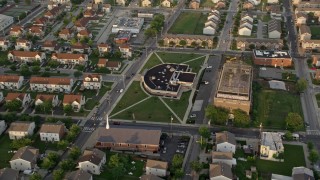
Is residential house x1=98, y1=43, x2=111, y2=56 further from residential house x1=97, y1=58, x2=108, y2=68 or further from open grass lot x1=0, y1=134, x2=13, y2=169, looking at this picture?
open grass lot x1=0, y1=134, x2=13, y2=169

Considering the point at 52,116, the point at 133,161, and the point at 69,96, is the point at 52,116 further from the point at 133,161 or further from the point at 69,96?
the point at 133,161

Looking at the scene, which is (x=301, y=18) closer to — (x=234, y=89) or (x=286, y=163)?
(x=234, y=89)

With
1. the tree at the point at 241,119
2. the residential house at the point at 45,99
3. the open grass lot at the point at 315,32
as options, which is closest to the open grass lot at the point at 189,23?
the open grass lot at the point at 315,32

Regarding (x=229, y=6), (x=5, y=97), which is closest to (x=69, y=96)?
(x=5, y=97)

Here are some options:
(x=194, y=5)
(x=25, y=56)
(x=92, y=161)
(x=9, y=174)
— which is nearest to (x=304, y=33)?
(x=194, y=5)

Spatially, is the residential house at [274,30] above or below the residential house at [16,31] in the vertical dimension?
below

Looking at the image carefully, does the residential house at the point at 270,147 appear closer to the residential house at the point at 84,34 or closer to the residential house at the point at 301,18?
the residential house at the point at 84,34
